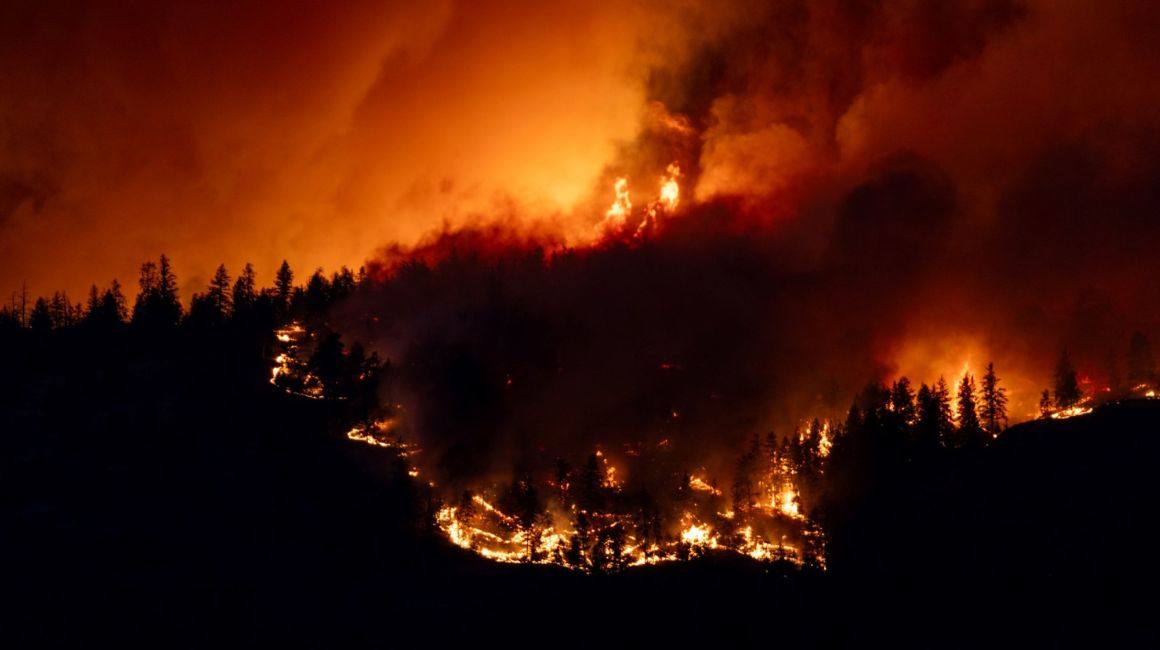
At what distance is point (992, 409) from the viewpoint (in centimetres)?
18662

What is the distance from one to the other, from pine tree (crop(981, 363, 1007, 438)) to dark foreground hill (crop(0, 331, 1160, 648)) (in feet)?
87.3

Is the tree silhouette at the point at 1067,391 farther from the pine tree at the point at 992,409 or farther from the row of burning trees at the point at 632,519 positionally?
the row of burning trees at the point at 632,519

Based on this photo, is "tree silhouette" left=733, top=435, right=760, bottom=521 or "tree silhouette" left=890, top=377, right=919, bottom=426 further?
"tree silhouette" left=890, top=377, right=919, bottom=426

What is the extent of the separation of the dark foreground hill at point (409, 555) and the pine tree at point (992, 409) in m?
26.6

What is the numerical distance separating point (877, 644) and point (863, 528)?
35746 mm

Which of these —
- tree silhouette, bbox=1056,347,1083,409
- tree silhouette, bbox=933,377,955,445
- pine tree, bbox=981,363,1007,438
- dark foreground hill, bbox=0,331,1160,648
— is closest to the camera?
dark foreground hill, bbox=0,331,1160,648

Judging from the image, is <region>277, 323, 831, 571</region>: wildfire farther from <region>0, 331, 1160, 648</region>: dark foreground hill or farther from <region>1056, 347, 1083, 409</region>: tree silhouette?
<region>1056, 347, 1083, 409</region>: tree silhouette

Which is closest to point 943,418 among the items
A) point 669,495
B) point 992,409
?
point 992,409

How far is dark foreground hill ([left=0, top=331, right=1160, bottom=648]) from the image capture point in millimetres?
118875

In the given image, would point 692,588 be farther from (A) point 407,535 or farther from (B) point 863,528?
(A) point 407,535

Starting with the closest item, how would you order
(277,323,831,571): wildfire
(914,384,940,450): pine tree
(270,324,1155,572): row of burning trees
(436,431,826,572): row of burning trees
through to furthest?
(277,323,831,571): wildfire, (436,431,826,572): row of burning trees, (270,324,1155,572): row of burning trees, (914,384,940,450): pine tree

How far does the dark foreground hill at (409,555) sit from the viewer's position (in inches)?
4680

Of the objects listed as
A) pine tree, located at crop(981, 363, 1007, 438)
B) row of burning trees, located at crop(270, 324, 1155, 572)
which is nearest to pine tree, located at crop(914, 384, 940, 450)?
row of burning trees, located at crop(270, 324, 1155, 572)

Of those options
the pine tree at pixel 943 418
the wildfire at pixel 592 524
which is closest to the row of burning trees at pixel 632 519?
the wildfire at pixel 592 524
